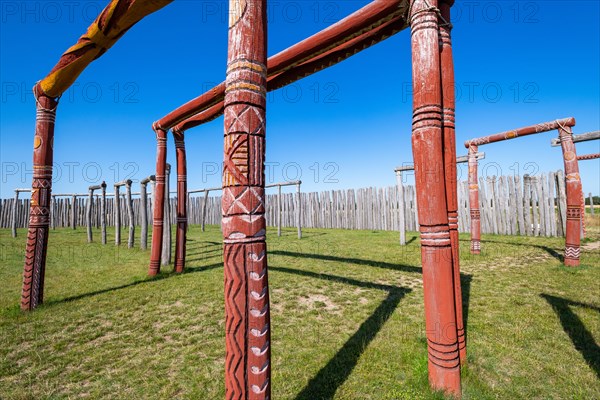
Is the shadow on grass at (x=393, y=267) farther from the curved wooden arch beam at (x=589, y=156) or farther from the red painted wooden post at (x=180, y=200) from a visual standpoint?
the curved wooden arch beam at (x=589, y=156)

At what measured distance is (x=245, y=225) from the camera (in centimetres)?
132

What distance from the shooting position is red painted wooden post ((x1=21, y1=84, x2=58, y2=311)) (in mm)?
3885

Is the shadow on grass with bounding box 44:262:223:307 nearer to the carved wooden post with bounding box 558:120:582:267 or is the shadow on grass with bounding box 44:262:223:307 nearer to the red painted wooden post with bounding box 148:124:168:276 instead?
the red painted wooden post with bounding box 148:124:168:276

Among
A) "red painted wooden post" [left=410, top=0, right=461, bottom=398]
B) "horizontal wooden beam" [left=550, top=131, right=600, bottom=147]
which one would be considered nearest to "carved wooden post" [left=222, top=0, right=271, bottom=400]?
"red painted wooden post" [left=410, top=0, right=461, bottom=398]

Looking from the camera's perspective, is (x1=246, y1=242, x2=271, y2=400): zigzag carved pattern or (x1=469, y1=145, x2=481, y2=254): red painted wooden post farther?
(x1=469, y1=145, x2=481, y2=254): red painted wooden post

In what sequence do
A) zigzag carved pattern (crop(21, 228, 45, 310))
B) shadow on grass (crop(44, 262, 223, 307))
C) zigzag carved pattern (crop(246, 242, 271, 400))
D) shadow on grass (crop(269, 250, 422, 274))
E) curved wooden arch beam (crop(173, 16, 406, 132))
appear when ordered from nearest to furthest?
1. zigzag carved pattern (crop(246, 242, 271, 400))
2. curved wooden arch beam (crop(173, 16, 406, 132))
3. zigzag carved pattern (crop(21, 228, 45, 310))
4. shadow on grass (crop(44, 262, 223, 307))
5. shadow on grass (crop(269, 250, 422, 274))

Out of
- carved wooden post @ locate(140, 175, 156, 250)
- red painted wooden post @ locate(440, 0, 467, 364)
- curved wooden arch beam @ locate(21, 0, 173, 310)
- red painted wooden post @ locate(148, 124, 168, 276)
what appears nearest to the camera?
red painted wooden post @ locate(440, 0, 467, 364)

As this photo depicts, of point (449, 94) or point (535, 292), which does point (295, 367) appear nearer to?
point (449, 94)

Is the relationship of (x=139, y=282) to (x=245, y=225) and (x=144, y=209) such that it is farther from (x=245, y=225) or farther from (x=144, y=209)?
(x=245, y=225)

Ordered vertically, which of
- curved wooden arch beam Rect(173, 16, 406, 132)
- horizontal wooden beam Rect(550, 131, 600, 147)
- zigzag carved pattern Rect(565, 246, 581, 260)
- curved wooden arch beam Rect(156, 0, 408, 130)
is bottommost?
zigzag carved pattern Rect(565, 246, 581, 260)

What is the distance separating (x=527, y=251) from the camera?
7.13 meters

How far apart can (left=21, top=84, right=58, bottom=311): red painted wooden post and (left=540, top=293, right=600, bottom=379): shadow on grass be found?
5859mm

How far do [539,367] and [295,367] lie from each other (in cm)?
187

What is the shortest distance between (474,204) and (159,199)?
6870mm
